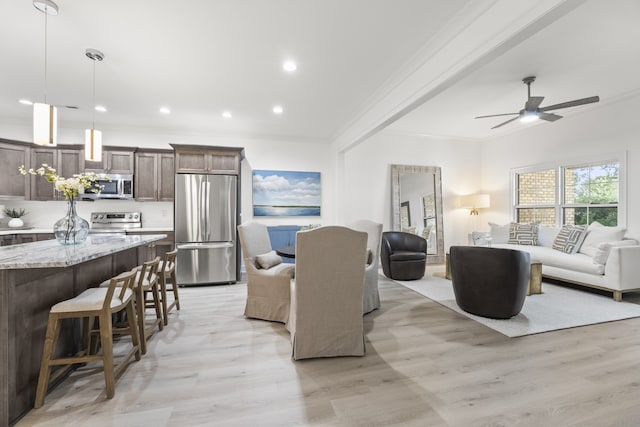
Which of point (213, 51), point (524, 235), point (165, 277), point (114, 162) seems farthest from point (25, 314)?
point (524, 235)

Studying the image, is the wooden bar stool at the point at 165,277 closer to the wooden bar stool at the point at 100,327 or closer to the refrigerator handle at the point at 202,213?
the wooden bar stool at the point at 100,327

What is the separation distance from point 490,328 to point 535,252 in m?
2.68

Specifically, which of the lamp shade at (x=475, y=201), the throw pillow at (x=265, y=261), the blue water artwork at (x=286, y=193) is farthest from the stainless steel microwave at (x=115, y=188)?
the lamp shade at (x=475, y=201)

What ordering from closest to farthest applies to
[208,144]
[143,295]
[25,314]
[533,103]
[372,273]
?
[25,314] → [143,295] → [372,273] → [533,103] → [208,144]

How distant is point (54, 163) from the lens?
177 inches

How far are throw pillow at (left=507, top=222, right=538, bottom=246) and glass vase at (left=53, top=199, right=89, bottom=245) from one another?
6.38m

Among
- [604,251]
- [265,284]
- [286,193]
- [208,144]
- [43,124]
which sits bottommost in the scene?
[265,284]

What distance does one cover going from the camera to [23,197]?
14.4ft

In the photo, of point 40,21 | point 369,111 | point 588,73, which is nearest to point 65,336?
point 40,21

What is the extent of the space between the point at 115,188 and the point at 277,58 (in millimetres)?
3628

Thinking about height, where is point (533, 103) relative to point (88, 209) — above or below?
above

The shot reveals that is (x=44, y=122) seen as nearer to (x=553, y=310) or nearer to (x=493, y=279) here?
(x=493, y=279)

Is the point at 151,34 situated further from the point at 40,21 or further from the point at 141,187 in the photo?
the point at 141,187

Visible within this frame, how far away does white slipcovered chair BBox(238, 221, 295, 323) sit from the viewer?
2.89 m
